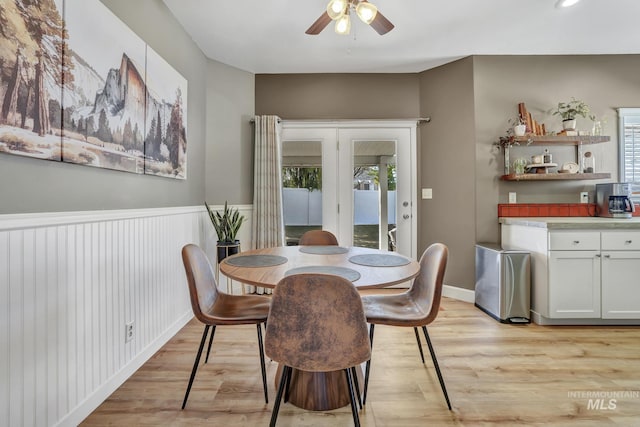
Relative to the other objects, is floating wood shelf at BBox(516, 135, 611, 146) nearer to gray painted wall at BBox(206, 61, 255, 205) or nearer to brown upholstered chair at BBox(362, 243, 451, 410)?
brown upholstered chair at BBox(362, 243, 451, 410)

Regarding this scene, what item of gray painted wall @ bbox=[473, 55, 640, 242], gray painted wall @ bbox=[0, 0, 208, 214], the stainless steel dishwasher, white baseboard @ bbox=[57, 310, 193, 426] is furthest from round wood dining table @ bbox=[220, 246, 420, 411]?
gray painted wall @ bbox=[473, 55, 640, 242]

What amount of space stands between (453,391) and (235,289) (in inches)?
94.4

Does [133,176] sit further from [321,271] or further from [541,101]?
[541,101]

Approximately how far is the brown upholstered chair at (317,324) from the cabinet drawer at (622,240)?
2.61 meters

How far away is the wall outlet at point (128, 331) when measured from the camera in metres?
1.74

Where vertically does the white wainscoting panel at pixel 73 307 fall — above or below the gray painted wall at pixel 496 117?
below

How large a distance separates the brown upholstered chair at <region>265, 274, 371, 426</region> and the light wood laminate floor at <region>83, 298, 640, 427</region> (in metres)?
0.58

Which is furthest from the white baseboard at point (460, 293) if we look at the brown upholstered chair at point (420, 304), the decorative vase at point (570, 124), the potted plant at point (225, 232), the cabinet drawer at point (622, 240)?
the potted plant at point (225, 232)

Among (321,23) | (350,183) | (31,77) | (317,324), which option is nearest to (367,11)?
(321,23)

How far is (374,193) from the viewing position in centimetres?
355

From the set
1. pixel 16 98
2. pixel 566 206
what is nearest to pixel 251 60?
pixel 16 98

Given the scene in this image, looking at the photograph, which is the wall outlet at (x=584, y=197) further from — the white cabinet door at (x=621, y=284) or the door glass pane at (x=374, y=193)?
the door glass pane at (x=374, y=193)

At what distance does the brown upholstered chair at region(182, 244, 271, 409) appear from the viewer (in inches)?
59.1

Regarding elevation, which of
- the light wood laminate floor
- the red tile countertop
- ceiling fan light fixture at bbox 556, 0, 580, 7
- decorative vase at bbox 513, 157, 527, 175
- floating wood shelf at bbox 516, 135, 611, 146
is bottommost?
the light wood laminate floor
